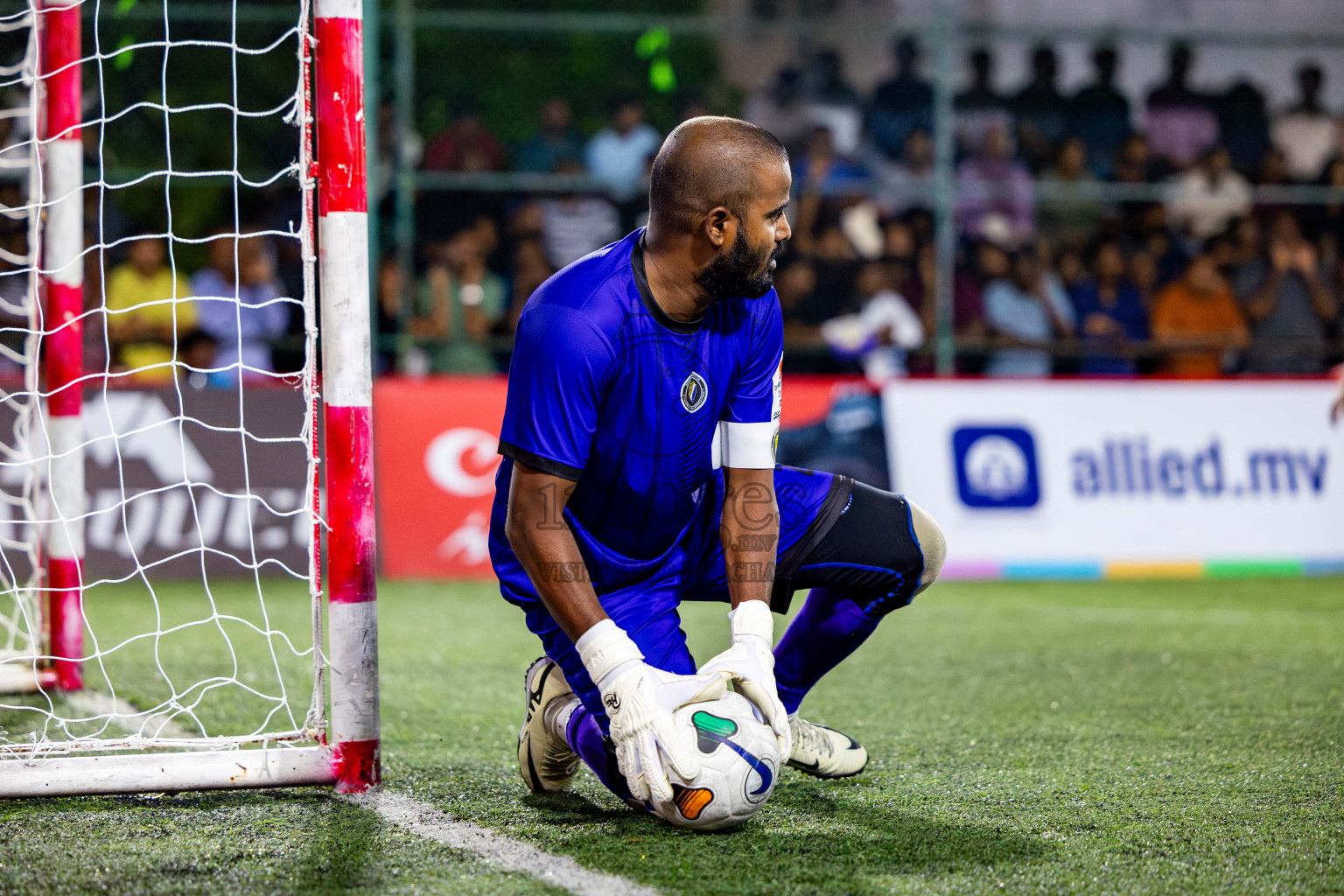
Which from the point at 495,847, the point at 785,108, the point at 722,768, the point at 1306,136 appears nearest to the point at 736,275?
the point at 722,768

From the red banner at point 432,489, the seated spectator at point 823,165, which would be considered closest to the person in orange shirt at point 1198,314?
the seated spectator at point 823,165

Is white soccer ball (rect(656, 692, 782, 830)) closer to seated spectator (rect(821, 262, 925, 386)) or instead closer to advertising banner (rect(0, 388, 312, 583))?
advertising banner (rect(0, 388, 312, 583))

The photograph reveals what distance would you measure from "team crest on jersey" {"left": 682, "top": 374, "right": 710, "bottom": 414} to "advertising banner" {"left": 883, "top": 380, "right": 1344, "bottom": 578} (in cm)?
456

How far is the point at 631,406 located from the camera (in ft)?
9.70

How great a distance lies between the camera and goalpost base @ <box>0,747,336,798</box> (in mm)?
3041

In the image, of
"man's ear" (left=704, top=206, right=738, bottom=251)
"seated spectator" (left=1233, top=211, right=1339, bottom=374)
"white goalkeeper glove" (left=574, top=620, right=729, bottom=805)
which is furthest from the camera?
"seated spectator" (left=1233, top=211, right=1339, bottom=374)

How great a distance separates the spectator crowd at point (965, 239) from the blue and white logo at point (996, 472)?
4.46ft

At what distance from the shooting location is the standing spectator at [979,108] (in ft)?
33.5

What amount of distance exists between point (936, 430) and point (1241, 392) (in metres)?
1.80

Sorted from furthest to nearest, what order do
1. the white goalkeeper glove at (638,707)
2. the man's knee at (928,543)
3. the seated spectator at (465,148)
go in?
the seated spectator at (465,148) → the man's knee at (928,543) → the white goalkeeper glove at (638,707)

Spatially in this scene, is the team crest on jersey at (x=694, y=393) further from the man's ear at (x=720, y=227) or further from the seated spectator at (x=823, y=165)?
the seated spectator at (x=823, y=165)

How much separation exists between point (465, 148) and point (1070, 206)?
4.52 m

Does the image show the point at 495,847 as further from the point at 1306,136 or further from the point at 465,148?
the point at 1306,136

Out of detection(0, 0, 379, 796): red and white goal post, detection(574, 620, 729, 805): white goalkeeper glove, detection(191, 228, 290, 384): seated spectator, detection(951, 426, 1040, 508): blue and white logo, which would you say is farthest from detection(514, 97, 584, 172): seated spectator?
detection(574, 620, 729, 805): white goalkeeper glove
